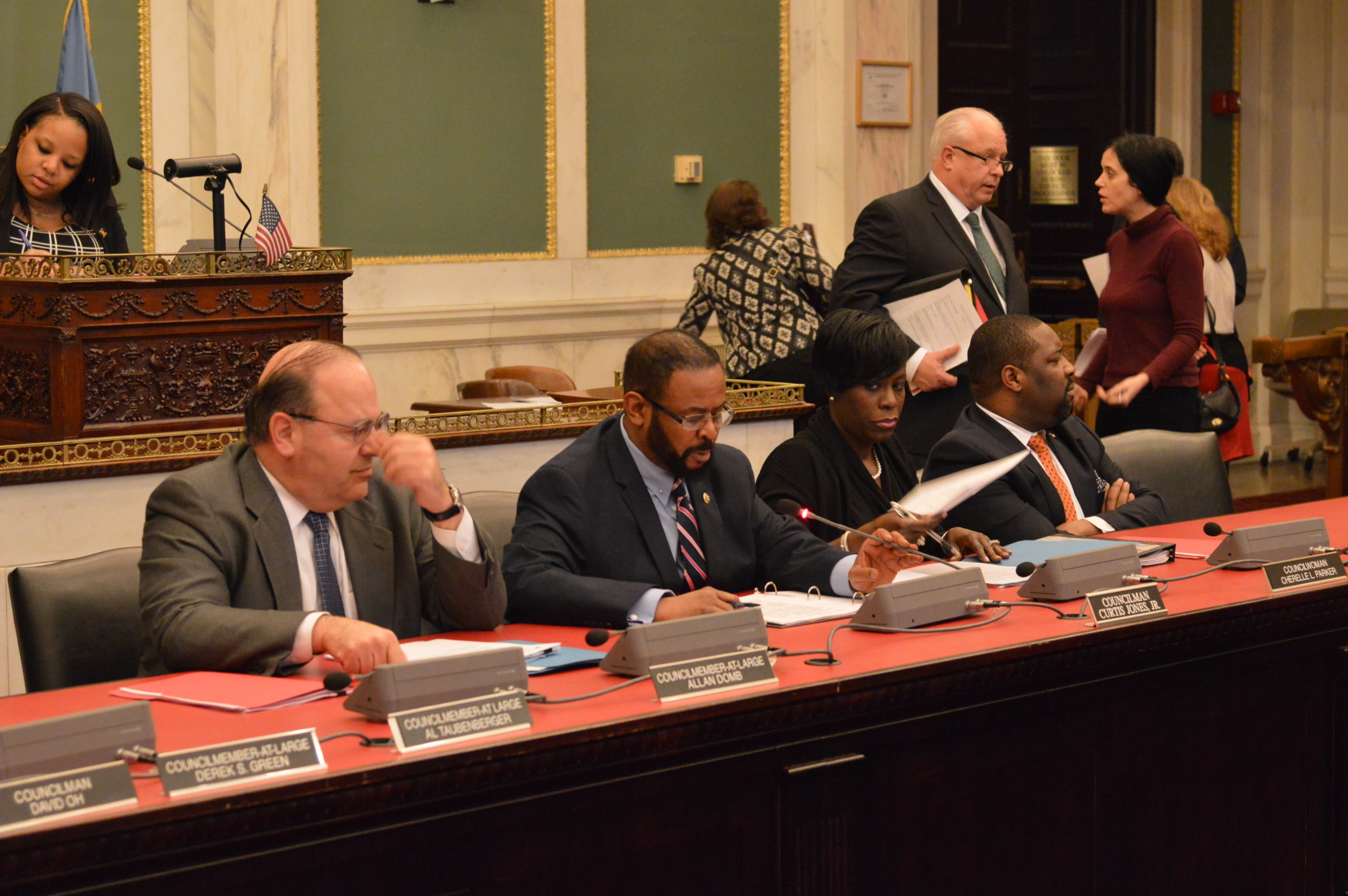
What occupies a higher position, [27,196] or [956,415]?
[27,196]

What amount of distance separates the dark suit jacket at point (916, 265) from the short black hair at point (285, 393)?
2.10m

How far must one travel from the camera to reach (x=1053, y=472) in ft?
12.4

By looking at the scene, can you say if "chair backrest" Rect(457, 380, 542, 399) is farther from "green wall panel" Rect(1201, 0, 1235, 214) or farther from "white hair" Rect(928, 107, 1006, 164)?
"green wall panel" Rect(1201, 0, 1235, 214)

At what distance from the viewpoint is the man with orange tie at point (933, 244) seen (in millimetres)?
4430

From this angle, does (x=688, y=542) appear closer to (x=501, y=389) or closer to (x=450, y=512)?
(x=450, y=512)

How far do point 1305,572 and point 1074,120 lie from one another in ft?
23.4

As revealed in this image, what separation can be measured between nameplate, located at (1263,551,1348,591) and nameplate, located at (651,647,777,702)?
1112 millimetres

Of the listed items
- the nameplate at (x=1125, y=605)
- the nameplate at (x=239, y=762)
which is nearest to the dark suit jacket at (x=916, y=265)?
the nameplate at (x=1125, y=605)

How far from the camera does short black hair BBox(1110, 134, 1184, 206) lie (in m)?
4.97

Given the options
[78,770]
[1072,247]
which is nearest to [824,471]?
[78,770]

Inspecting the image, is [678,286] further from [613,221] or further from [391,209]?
[391,209]

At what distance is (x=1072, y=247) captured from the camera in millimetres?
9609

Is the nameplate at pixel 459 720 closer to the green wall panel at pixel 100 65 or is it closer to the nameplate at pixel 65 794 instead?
the nameplate at pixel 65 794

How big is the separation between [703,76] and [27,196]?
3.93 meters
